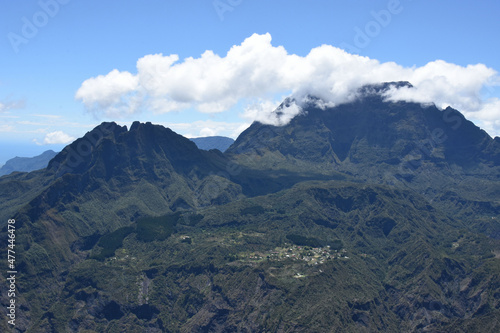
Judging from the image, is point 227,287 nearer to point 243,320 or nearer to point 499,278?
point 243,320

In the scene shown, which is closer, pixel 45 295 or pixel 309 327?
pixel 309 327

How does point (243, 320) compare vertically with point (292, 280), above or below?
below

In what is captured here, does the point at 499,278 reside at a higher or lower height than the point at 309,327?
higher

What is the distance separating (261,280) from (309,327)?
1427 inches

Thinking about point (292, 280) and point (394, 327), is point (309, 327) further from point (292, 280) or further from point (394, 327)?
point (394, 327)

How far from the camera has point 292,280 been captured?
609 ft

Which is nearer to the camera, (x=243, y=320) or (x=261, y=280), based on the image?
(x=243, y=320)

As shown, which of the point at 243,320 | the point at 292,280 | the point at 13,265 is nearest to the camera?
the point at 243,320

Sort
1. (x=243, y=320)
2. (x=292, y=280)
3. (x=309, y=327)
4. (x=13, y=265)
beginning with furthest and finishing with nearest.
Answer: (x=13, y=265) < (x=292, y=280) < (x=243, y=320) < (x=309, y=327)

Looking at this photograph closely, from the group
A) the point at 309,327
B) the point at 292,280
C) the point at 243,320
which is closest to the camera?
the point at 309,327

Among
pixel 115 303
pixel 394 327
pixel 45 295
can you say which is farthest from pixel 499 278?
pixel 45 295

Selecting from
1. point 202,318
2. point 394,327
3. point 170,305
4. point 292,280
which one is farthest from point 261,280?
point 394,327

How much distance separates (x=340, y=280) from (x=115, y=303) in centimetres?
10335

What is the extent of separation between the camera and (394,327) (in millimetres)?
183750
